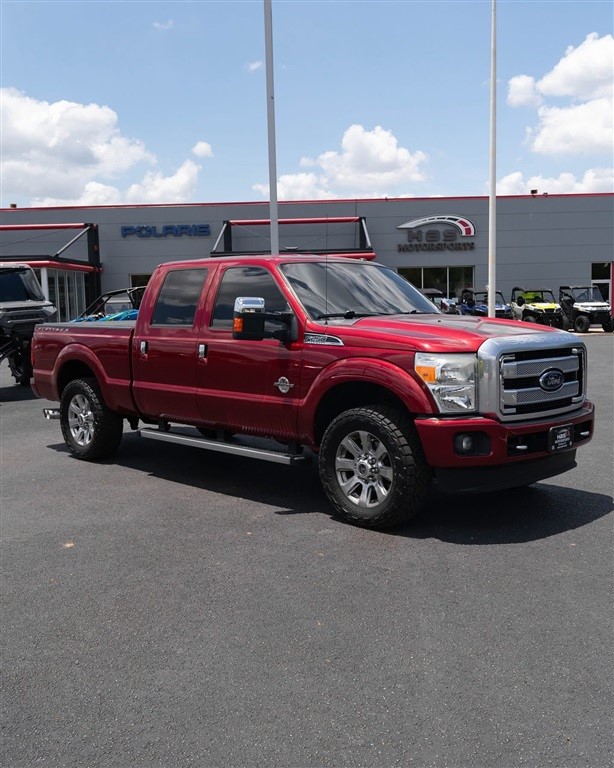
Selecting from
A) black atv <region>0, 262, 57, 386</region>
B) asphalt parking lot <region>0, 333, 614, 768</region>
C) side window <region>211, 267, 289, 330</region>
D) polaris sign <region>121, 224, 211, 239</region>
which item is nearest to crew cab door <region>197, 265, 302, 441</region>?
side window <region>211, 267, 289, 330</region>

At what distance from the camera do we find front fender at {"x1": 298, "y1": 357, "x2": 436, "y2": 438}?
18.0 ft

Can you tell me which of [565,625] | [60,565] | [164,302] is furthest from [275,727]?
[164,302]

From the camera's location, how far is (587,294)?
33.1 meters

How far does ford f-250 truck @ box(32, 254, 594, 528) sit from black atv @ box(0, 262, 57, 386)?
709 cm

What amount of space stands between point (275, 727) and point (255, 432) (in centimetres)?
364

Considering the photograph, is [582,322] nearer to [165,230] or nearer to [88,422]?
[165,230]

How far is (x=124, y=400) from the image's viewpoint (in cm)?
783

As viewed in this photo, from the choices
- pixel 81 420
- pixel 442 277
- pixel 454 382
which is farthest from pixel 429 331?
pixel 442 277

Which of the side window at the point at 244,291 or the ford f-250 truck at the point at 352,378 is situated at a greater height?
the side window at the point at 244,291

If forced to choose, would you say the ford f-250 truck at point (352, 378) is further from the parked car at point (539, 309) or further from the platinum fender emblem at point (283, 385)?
the parked car at point (539, 309)

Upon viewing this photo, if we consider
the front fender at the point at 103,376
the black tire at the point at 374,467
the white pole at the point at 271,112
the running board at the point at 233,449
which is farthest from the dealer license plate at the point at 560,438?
the white pole at the point at 271,112

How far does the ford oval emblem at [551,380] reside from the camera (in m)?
5.69

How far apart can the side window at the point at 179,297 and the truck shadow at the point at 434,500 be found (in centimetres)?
148

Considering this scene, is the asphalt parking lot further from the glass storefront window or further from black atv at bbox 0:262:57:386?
the glass storefront window
